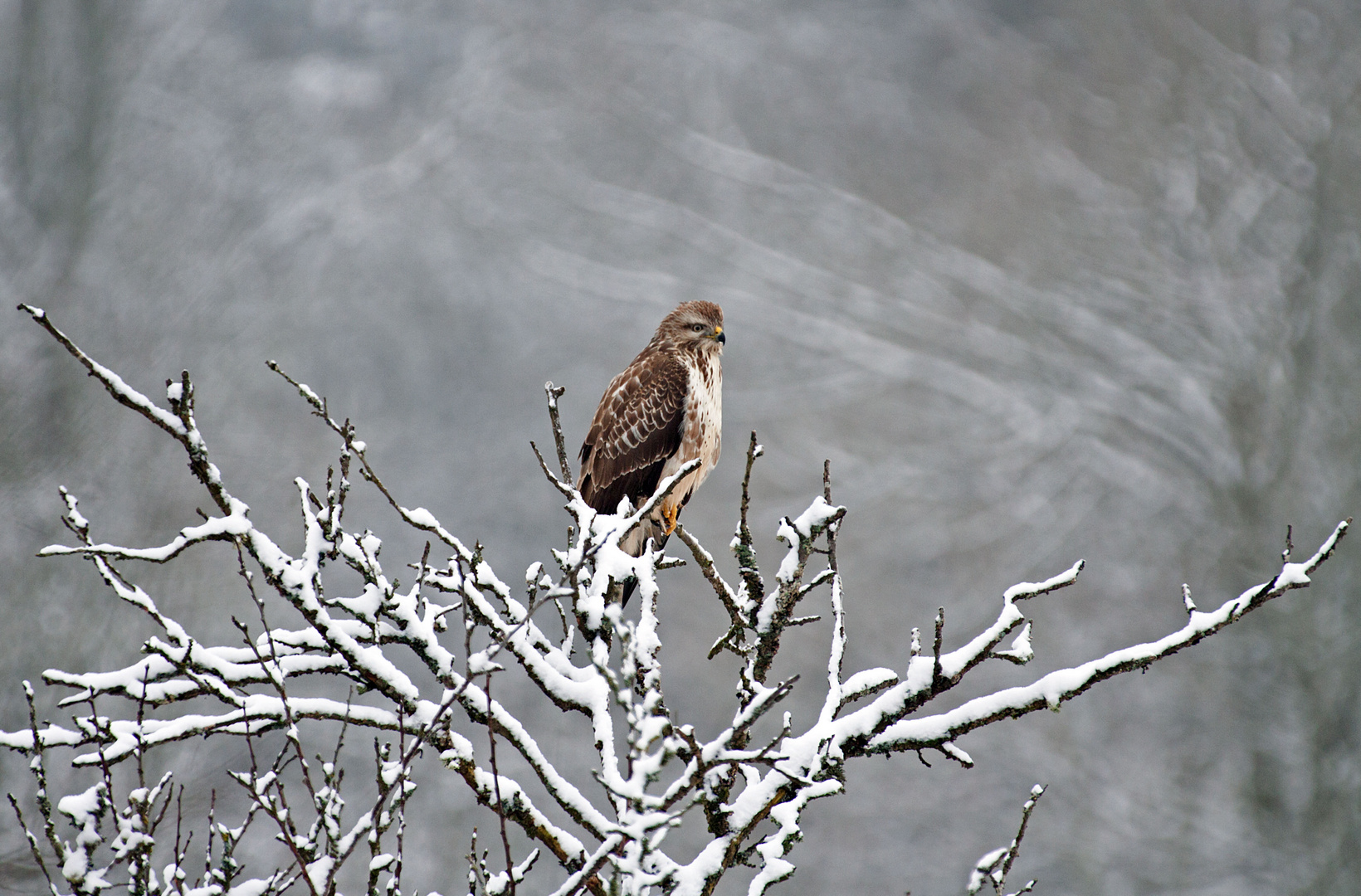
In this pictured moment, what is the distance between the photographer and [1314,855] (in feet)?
25.9

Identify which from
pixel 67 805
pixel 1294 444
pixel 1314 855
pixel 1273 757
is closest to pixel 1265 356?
pixel 1294 444

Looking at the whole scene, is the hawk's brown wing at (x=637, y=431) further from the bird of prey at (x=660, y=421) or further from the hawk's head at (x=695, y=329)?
the hawk's head at (x=695, y=329)

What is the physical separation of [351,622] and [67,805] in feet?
1.75

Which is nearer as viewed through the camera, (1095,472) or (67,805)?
(67,805)

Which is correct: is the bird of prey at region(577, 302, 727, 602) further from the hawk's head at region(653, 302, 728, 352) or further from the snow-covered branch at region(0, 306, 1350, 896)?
the snow-covered branch at region(0, 306, 1350, 896)

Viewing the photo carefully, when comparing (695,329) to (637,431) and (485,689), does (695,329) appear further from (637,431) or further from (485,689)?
(485,689)

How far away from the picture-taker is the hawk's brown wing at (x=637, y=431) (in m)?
3.93

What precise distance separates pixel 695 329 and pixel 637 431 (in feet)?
1.67

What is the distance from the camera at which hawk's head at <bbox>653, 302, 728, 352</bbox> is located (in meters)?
4.12

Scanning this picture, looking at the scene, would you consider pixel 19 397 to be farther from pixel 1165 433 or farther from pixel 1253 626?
pixel 1253 626

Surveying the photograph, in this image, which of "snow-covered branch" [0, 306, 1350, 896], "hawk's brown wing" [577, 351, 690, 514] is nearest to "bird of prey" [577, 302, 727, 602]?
"hawk's brown wing" [577, 351, 690, 514]

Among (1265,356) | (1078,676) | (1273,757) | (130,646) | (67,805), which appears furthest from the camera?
(1265,356)

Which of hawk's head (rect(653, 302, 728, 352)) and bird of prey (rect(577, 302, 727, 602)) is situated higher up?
hawk's head (rect(653, 302, 728, 352))

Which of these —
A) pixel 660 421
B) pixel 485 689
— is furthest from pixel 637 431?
pixel 485 689
